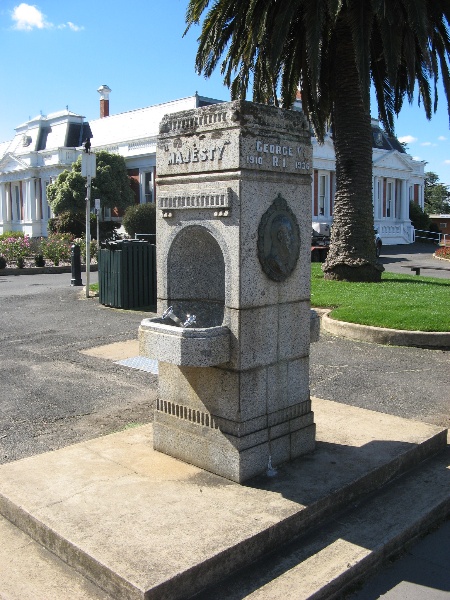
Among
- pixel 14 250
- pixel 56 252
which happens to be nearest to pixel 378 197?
pixel 56 252

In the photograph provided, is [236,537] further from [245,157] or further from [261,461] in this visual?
[245,157]

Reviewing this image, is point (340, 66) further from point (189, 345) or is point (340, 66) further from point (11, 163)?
point (11, 163)

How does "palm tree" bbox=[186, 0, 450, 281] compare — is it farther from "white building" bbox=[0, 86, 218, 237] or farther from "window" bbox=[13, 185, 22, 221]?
"window" bbox=[13, 185, 22, 221]

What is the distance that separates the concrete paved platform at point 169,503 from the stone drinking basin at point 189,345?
0.85 metres

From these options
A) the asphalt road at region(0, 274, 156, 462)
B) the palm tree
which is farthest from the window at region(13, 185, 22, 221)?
the asphalt road at region(0, 274, 156, 462)

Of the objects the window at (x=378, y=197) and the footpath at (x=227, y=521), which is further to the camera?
the window at (x=378, y=197)

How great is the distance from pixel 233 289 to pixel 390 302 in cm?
808

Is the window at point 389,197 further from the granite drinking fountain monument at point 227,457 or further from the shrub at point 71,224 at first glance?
the granite drinking fountain monument at point 227,457

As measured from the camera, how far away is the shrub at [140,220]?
3175 cm

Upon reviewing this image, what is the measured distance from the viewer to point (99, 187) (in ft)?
124

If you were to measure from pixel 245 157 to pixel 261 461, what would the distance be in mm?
2071

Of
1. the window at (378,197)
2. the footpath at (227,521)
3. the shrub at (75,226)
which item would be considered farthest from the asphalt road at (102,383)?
the window at (378,197)

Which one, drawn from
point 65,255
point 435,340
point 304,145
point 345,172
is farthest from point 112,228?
point 304,145

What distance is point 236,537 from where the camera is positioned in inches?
136
